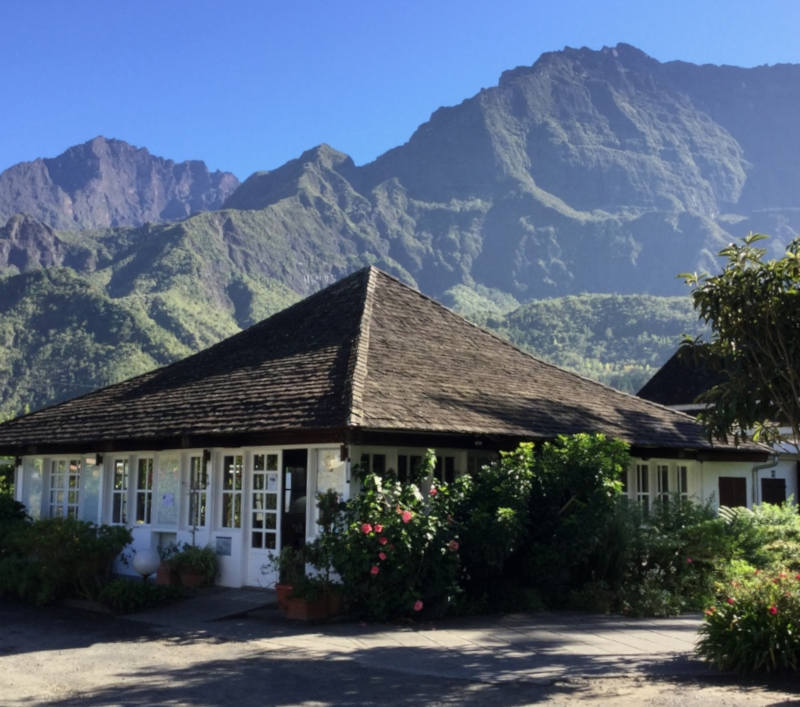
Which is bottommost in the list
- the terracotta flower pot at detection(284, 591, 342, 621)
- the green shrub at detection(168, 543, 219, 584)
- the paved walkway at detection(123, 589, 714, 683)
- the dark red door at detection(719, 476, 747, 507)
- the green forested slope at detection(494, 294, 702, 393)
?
the paved walkway at detection(123, 589, 714, 683)

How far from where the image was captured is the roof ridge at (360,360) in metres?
11.9

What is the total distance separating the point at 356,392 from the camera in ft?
41.3

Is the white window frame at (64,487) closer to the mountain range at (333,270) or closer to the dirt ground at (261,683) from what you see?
the dirt ground at (261,683)

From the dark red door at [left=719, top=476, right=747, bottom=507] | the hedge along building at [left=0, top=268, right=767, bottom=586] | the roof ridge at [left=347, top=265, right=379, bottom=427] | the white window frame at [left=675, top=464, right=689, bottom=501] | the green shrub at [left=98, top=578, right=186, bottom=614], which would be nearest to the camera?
the roof ridge at [left=347, top=265, right=379, bottom=427]

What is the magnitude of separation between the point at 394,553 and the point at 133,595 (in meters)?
3.89

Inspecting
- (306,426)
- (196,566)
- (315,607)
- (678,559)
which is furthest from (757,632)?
(196,566)

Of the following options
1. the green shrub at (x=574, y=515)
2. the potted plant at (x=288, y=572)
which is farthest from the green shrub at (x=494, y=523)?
the potted plant at (x=288, y=572)

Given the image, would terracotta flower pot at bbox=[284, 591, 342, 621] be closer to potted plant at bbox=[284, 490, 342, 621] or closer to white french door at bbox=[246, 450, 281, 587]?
potted plant at bbox=[284, 490, 342, 621]

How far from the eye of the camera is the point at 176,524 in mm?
14586

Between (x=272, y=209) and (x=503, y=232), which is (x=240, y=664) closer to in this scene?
(x=272, y=209)

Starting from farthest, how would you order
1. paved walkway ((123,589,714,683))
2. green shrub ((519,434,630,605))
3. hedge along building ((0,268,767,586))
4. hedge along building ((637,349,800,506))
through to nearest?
hedge along building ((637,349,800,506))
hedge along building ((0,268,767,586))
green shrub ((519,434,630,605))
paved walkway ((123,589,714,683))

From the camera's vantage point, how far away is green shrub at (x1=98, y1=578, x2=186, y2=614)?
40.5 feet

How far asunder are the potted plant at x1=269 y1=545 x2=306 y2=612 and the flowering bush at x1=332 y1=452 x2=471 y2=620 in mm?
552

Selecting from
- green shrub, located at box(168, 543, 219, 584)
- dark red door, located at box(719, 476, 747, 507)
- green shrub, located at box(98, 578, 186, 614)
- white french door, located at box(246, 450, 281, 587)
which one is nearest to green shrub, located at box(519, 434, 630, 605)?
white french door, located at box(246, 450, 281, 587)
